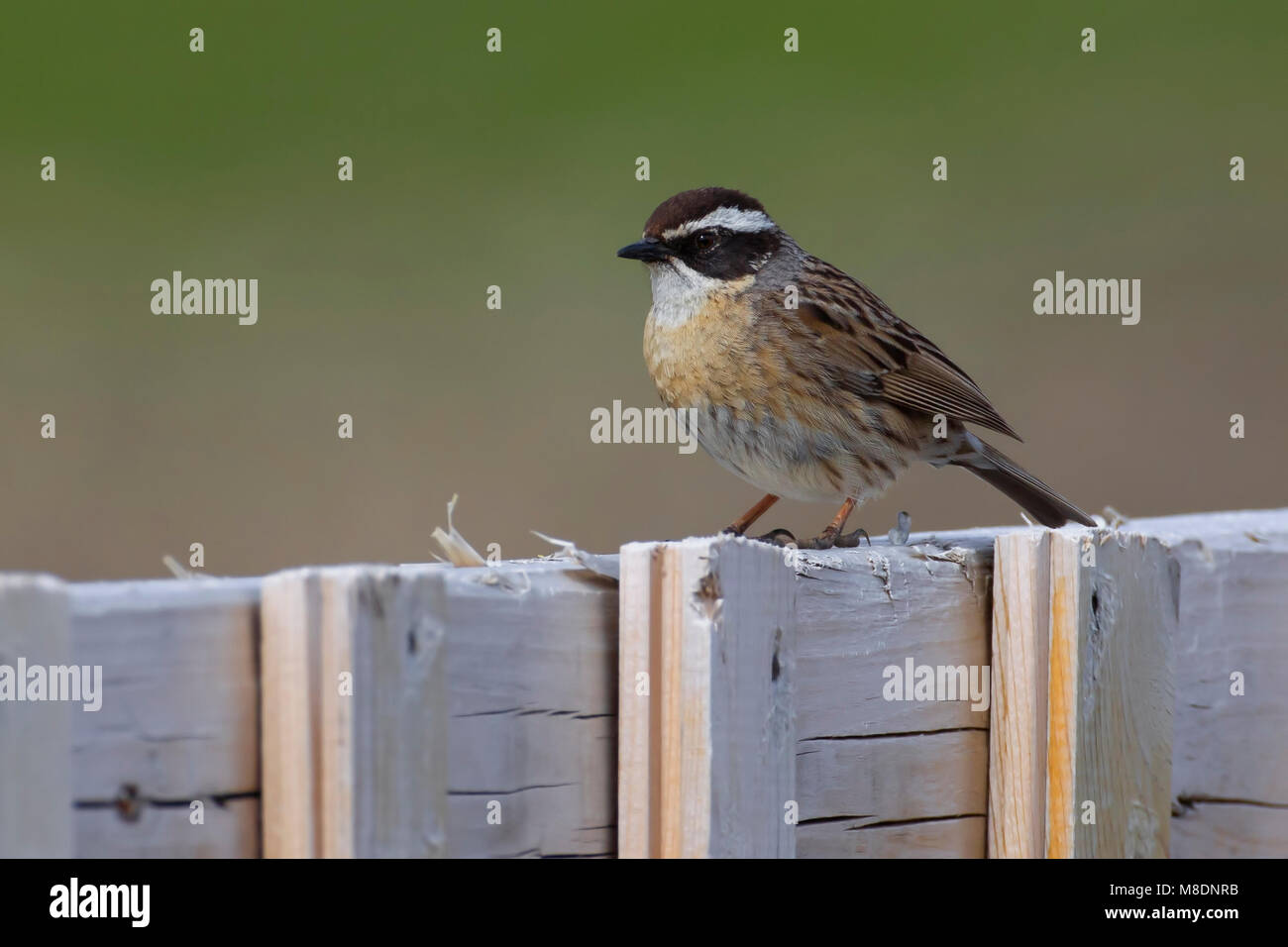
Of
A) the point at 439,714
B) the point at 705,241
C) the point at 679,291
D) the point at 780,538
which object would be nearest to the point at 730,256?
the point at 705,241

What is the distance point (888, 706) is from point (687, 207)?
2.97m

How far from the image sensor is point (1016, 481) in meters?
5.70

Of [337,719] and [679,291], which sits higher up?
[679,291]

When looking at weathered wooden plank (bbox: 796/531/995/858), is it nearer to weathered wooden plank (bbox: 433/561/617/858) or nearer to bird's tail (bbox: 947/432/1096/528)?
weathered wooden plank (bbox: 433/561/617/858)

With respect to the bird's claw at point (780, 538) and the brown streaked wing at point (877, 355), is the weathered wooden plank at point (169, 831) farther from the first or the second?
the brown streaked wing at point (877, 355)

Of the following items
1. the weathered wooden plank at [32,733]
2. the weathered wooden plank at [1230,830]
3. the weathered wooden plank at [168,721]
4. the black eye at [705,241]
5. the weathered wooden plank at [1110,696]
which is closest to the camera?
Answer: the weathered wooden plank at [32,733]

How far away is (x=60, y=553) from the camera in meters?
7.67

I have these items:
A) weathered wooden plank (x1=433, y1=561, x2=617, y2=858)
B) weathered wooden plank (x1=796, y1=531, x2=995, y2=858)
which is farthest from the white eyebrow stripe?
weathered wooden plank (x1=433, y1=561, x2=617, y2=858)

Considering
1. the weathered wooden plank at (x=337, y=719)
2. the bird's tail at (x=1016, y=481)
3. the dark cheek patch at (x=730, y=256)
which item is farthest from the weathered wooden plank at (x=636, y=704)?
the dark cheek patch at (x=730, y=256)

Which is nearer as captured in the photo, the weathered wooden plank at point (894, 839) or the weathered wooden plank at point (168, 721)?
the weathered wooden plank at point (168, 721)

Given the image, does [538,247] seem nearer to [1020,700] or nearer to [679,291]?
[679,291]

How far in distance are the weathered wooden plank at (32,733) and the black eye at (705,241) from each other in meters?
4.01

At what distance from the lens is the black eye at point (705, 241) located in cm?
570

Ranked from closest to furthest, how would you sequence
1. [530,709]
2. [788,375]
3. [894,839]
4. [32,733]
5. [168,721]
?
[32,733], [168,721], [530,709], [894,839], [788,375]
